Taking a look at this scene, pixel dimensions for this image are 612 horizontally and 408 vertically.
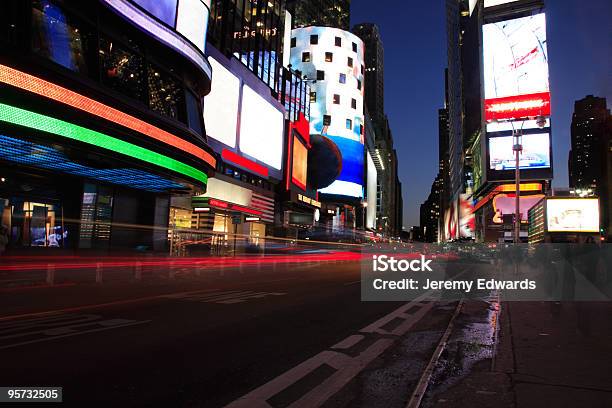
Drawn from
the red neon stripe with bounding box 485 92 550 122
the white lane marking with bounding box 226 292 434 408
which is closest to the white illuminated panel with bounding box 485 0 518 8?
the red neon stripe with bounding box 485 92 550 122

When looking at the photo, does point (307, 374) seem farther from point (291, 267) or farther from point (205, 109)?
point (205, 109)

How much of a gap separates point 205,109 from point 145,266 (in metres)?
15.1

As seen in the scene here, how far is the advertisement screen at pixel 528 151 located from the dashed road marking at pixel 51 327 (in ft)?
244

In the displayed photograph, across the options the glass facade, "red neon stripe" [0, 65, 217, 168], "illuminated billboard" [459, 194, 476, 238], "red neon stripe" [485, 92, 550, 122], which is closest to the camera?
"red neon stripe" [0, 65, 217, 168]

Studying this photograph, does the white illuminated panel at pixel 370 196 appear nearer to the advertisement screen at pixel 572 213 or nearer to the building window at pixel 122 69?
the advertisement screen at pixel 572 213

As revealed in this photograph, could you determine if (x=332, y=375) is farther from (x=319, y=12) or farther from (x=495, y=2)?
(x=319, y=12)

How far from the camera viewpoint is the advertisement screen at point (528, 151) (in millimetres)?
74188

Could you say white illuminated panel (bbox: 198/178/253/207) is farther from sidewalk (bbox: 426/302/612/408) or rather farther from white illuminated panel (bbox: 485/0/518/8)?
white illuminated panel (bbox: 485/0/518/8)

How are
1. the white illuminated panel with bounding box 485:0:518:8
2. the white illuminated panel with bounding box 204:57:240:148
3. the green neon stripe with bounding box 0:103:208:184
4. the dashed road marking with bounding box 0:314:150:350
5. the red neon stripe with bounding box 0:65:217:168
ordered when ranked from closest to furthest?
the dashed road marking with bounding box 0:314:150:350 → the red neon stripe with bounding box 0:65:217:168 → the green neon stripe with bounding box 0:103:208:184 → the white illuminated panel with bounding box 204:57:240:148 → the white illuminated panel with bounding box 485:0:518:8

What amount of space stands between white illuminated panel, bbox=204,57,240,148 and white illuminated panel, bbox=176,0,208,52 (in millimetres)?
5227

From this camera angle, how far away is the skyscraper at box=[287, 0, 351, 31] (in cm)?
9646

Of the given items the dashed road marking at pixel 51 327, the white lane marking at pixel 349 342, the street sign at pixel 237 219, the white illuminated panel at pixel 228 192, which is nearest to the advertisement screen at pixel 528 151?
the white illuminated panel at pixel 228 192

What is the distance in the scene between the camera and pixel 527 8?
3214 inches

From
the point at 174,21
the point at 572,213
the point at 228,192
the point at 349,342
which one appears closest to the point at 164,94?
the point at 174,21
